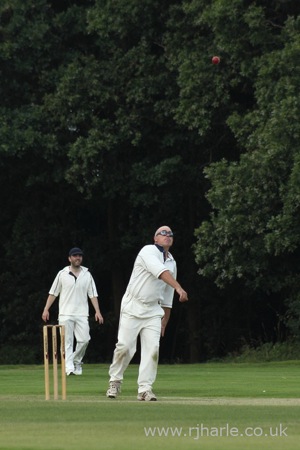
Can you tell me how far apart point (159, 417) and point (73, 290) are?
11393mm

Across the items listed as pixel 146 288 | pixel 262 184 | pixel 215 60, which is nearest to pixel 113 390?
pixel 146 288

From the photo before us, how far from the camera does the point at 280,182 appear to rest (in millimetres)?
31328

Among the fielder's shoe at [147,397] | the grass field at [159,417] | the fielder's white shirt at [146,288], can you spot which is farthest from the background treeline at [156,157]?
the fielder's shoe at [147,397]

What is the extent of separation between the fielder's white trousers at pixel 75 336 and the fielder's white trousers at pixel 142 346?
7272 mm

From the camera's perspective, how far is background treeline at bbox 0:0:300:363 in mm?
31781

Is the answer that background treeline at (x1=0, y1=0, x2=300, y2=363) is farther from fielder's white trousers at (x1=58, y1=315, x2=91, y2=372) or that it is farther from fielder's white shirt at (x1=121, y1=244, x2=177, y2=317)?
fielder's white shirt at (x1=121, y1=244, x2=177, y2=317)

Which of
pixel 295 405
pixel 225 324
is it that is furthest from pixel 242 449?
pixel 225 324

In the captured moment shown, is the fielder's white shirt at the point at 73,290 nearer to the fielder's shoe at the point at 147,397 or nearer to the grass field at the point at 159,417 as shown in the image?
the grass field at the point at 159,417

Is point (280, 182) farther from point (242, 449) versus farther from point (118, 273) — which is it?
point (242, 449)

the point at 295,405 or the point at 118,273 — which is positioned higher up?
the point at 118,273

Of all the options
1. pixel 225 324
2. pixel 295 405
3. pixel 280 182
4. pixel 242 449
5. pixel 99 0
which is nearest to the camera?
pixel 242 449

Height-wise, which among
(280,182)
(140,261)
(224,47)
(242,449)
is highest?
(224,47)

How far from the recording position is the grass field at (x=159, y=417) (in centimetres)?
1062

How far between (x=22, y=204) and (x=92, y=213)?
90.1 inches
